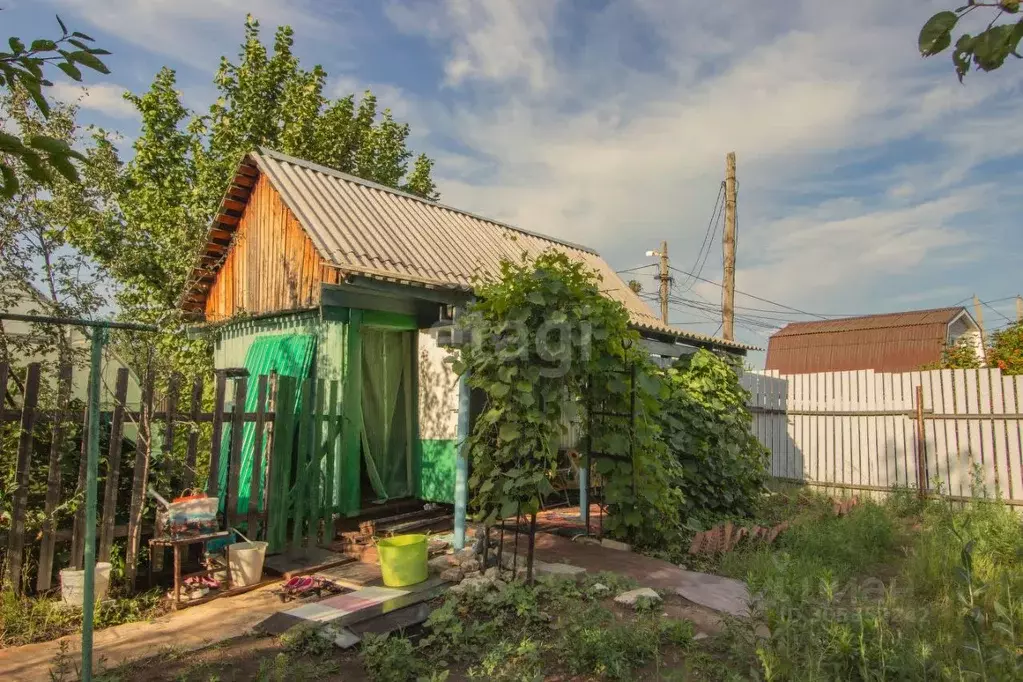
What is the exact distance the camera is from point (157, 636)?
445cm

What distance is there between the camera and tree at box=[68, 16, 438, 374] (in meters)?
11.1

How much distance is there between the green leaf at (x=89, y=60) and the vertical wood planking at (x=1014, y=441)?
32.7ft

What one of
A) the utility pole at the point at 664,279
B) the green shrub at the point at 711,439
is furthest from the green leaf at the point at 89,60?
the utility pole at the point at 664,279

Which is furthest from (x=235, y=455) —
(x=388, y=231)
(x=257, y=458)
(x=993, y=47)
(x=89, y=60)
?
(x=993, y=47)

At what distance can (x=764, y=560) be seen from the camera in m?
5.48

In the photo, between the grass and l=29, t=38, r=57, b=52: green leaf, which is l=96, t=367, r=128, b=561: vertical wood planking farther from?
l=29, t=38, r=57, b=52: green leaf

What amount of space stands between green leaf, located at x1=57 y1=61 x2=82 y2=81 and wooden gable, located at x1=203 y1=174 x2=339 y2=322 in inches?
195

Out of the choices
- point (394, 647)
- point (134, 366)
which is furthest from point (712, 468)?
point (134, 366)

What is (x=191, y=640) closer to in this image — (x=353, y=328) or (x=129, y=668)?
(x=129, y=668)

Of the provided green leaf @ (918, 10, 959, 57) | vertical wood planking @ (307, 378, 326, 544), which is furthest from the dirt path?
green leaf @ (918, 10, 959, 57)

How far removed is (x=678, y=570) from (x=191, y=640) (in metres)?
3.86

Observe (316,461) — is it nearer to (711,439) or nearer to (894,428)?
(711,439)

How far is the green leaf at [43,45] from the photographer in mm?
1870

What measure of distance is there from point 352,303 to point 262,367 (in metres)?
1.48
